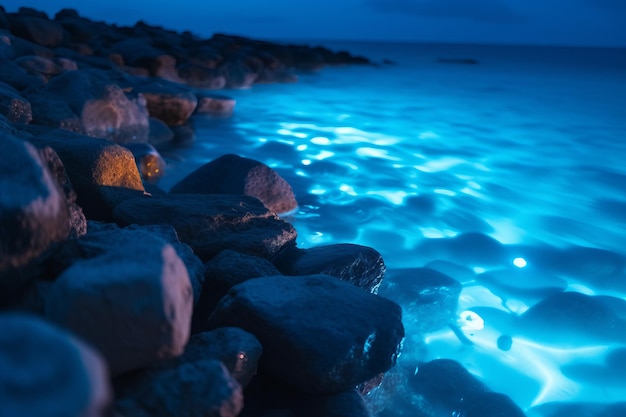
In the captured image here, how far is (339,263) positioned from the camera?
3037mm

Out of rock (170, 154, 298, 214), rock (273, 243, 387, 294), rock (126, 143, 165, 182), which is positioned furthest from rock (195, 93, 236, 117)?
rock (273, 243, 387, 294)

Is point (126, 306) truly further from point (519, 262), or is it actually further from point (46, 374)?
point (519, 262)

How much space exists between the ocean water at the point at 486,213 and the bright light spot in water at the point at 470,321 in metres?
0.01

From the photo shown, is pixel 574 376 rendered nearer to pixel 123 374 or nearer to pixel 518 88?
pixel 123 374

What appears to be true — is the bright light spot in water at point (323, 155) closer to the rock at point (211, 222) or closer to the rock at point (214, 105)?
the rock at point (214, 105)

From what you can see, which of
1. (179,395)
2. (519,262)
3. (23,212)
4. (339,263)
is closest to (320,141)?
(519,262)

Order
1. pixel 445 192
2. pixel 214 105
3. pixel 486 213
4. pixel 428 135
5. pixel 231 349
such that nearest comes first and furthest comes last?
pixel 231 349 < pixel 486 213 < pixel 445 192 < pixel 428 135 < pixel 214 105

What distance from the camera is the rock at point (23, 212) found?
1398mm

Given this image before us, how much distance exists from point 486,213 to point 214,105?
5.90 m

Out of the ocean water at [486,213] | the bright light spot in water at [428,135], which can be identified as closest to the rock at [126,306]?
the ocean water at [486,213]

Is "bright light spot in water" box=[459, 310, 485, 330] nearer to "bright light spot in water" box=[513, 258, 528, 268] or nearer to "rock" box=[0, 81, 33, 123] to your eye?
"bright light spot in water" box=[513, 258, 528, 268]

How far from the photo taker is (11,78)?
535cm

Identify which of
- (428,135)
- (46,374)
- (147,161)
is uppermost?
(46,374)

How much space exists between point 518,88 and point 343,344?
18.3 metres
